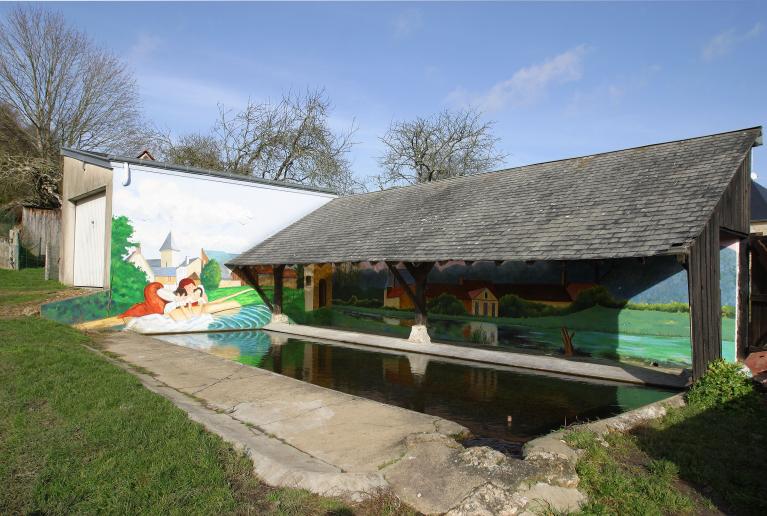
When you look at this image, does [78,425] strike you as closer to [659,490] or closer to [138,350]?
[659,490]

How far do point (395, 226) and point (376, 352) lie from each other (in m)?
3.22

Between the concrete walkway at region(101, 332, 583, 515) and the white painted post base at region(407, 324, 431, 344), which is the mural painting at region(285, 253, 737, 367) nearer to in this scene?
the white painted post base at region(407, 324, 431, 344)

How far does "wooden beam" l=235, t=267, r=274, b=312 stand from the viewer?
16227mm

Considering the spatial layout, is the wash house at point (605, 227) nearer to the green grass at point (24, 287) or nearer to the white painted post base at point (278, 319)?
the white painted post base at point (278, 319)

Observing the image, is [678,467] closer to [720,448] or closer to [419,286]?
[720,448]

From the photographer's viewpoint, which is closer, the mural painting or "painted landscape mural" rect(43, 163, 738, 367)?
the mural painting

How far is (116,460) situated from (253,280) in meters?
12.6

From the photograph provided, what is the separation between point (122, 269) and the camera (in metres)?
13.9

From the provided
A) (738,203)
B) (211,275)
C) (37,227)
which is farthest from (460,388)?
(37,227)

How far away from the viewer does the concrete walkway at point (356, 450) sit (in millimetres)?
3793

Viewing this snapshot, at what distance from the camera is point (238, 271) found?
1619 centimetres

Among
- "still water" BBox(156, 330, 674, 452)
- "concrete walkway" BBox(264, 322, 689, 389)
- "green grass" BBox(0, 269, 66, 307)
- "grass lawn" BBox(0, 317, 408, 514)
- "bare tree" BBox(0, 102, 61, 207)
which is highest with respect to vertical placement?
"bare tree" BBox(0, 102, 61, 207)

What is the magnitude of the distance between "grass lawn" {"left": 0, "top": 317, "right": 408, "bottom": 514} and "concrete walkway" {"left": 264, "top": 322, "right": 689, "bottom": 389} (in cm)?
639

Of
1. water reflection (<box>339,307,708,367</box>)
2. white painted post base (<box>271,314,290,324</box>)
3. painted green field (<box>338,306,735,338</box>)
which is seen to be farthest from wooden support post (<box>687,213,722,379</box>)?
white painted post base (<box>271,314,290,324</box>)
